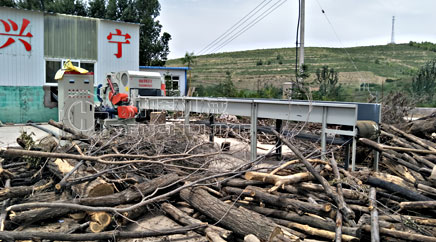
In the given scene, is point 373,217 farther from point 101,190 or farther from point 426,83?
point 426,83

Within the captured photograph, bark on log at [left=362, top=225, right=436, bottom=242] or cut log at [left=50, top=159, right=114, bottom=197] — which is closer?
bark on log at [left=362, top=225, right=436, bottom=242]

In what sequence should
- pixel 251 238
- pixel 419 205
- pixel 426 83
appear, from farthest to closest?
pixel 426 83
pixel 419 205
pixel 251 238

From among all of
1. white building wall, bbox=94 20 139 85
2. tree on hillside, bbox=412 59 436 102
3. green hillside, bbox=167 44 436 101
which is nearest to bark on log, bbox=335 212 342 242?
white building wall, bbox=94 20 139 85

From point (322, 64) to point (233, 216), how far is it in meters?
48.0

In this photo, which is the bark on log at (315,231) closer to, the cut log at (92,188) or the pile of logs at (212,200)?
the pile of logs at (212,200)

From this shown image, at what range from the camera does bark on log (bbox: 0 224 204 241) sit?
3.83 metres

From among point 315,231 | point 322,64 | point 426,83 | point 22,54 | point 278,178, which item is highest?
point 322,64

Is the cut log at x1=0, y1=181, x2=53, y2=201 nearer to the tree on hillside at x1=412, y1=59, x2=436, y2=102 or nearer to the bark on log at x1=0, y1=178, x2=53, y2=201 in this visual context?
the bark on log at x1=0, y1=178, x2=53, y2=201

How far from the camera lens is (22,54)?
52.3 ft

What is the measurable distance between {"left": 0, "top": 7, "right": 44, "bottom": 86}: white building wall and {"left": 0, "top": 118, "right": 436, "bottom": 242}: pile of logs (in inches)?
453

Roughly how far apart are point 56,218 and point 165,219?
1.33 metres

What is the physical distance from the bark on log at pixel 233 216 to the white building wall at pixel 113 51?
13952 millimetres

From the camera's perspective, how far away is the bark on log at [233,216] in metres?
3.95

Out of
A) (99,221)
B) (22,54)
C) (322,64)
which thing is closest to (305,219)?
(99,221)
